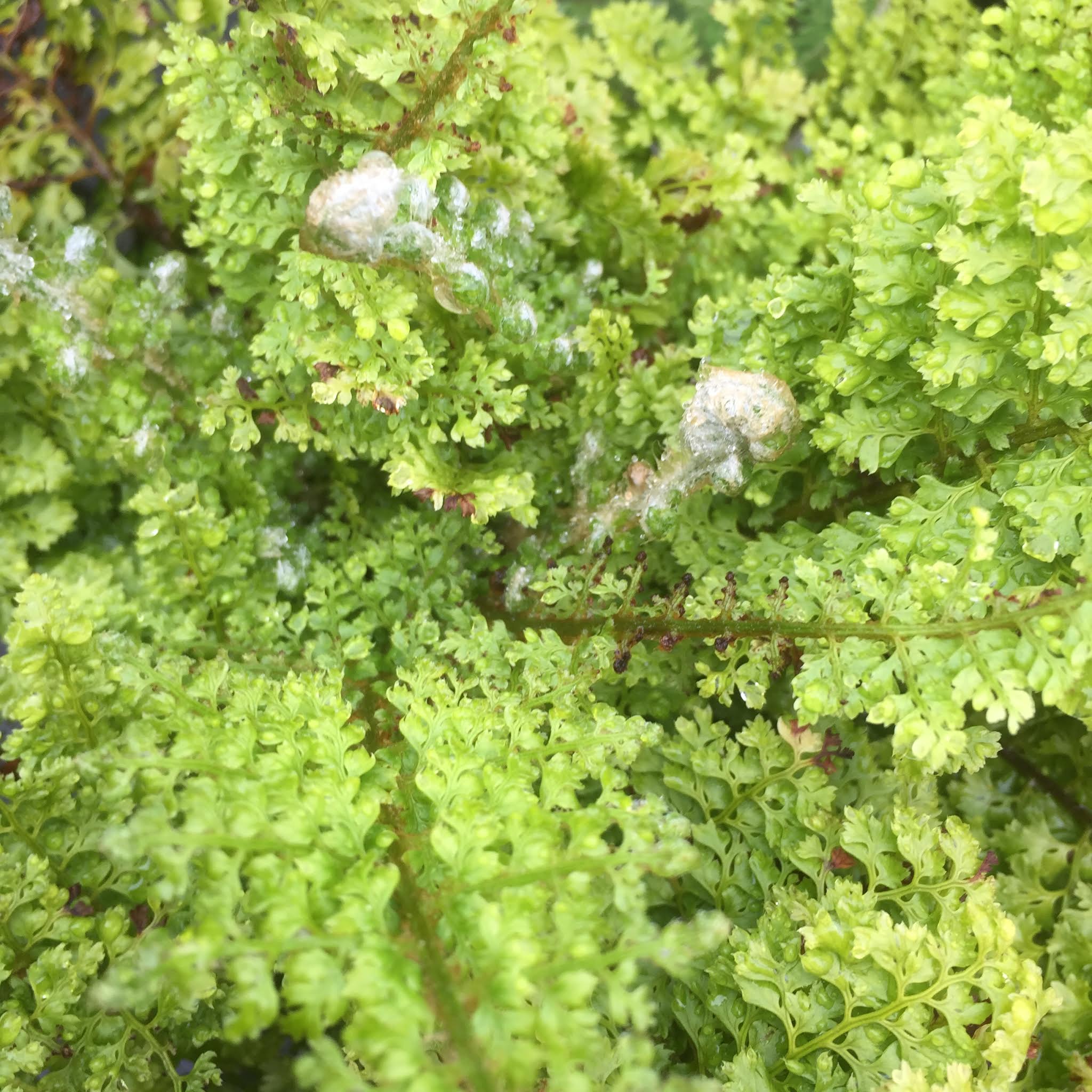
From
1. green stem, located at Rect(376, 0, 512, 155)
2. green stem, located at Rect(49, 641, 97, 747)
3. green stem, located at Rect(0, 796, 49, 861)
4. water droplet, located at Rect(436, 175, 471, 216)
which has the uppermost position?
green stem, located at Rect(376, 0, 512, 155)

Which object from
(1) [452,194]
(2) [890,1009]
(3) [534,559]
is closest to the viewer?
(2) [890,1009]

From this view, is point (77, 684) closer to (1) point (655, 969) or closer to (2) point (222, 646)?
(2) point (222, 646)

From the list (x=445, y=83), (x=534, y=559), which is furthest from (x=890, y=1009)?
(x=445, y=83)

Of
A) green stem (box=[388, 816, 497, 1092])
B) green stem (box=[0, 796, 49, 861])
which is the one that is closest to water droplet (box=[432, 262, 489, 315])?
green stem (box=[388, 816, 497, 1092])

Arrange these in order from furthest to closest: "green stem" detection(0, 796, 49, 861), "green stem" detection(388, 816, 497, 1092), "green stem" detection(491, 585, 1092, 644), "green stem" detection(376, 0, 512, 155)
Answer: "green stem" detection(0, 796, 49, 861), "green stem" detection(376, 0, 512, 155), "green stem" detection(491, 585, 1092, 644), "green stem" detection(388, 816, 497, 1092)

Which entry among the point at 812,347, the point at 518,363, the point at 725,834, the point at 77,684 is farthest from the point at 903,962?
the point at 77,684

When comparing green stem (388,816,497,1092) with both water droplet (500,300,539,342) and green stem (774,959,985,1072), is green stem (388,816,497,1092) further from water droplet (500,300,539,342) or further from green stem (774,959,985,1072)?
water droplet (500,300,539,342)

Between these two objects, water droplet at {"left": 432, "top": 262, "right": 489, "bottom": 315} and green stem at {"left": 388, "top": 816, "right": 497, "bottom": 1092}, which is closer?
green stem at {"left": 388, "top": 816, "right": 497, "bottom": 1092}

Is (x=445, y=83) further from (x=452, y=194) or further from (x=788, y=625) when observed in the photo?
(x=788, y=625)

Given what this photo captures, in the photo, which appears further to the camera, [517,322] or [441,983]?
[517,322]
